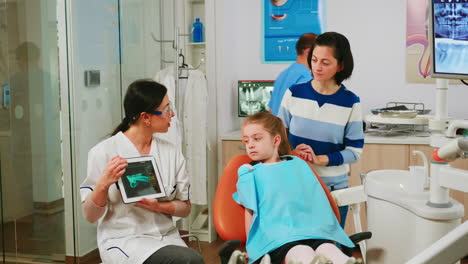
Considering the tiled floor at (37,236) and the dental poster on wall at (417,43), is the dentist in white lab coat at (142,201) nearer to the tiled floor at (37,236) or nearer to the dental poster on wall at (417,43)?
the tiled floor at (37,236)

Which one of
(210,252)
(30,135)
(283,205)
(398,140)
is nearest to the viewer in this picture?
(283,205)

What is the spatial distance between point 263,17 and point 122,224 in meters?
2.78

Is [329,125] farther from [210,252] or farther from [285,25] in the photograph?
[285,25]

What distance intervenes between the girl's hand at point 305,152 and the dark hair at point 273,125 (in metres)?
0.04

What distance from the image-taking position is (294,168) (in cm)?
210

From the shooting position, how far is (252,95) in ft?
14.3

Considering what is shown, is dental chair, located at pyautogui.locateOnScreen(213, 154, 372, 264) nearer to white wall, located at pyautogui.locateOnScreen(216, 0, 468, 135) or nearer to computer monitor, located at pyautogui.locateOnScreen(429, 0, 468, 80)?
computer monitor, located at pyautogui.locateOnScreen(429, 0, 468, 80)

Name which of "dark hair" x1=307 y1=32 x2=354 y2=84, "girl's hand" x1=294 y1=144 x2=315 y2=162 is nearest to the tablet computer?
"girl's hand" x1=294 y1=144 x2=315 y2=162

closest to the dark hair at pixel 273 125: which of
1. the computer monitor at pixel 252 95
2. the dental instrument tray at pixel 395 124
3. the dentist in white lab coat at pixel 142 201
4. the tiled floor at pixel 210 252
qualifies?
the dentist in white lab coat at pixel 142 201

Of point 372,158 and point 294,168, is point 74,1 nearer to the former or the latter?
point 294,168

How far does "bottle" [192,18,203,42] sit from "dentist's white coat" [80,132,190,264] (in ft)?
6.65

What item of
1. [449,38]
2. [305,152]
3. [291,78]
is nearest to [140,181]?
[305,152]

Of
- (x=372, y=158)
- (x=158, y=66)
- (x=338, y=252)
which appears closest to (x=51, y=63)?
(x=158, y=66)

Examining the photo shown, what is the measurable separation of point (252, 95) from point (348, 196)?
230 cm
